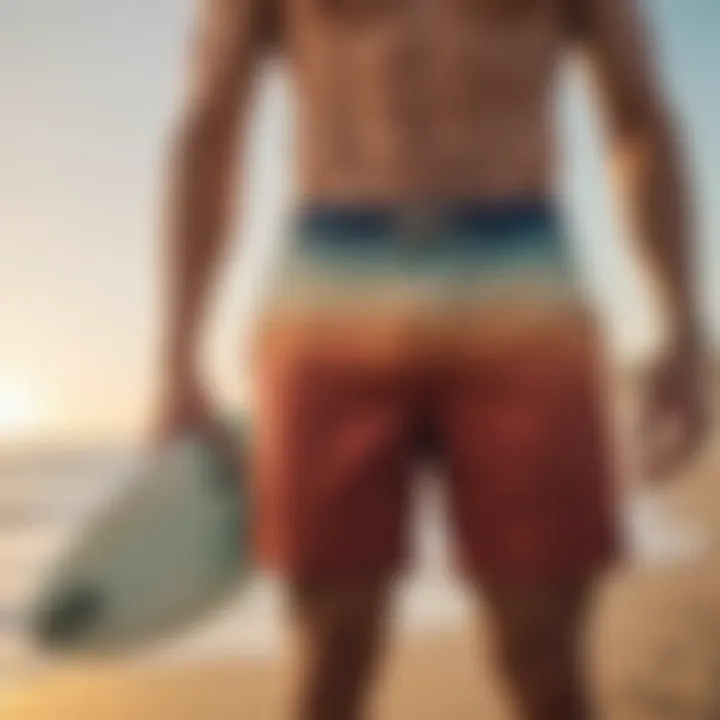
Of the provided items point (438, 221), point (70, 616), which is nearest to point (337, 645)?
point (70, 616)

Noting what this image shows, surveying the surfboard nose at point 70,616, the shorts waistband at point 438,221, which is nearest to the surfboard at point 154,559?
the surfboard nose at point 70,616

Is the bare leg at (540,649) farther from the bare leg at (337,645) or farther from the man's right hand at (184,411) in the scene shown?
the man's right hand at (184,411)

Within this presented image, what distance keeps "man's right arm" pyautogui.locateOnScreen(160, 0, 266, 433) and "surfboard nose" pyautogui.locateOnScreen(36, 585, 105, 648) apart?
11cm

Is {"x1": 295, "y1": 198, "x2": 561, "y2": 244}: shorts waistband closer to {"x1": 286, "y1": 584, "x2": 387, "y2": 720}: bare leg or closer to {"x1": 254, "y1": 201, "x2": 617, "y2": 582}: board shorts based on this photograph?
{"x1": 254, "y1": 201, "x2": 617, "y2": 582}: board shorts

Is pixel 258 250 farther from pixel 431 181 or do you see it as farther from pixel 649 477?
pixel 649 477

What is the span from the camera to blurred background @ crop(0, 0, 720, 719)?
0.87 metres

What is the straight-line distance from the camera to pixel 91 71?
3.02 ft

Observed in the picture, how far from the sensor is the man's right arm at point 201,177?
89 cm

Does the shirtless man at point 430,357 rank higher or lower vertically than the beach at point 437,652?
higher

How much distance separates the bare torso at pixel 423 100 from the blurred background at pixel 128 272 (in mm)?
21

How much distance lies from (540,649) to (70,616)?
0.94 ft

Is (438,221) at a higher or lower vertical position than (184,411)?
higher

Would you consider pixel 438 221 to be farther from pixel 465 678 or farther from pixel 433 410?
pixel 465 678

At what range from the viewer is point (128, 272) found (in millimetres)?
896
